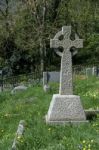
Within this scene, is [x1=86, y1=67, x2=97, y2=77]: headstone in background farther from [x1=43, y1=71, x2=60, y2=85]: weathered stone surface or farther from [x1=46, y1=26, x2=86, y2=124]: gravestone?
[x1=46, y1=26, x2=86, y2=124]: gravestone

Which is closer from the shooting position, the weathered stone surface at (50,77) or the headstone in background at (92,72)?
the weathered stone surface at (50,77)

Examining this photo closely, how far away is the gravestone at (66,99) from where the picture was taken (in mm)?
10477

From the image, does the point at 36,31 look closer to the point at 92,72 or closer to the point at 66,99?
the point at 92,72

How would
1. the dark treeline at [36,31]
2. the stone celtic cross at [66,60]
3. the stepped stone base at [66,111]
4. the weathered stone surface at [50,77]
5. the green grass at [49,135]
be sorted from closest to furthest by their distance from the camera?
the green grass at [49,135] < the stepped stone base at [66,111] < the stone celtic cross at [66,60] < the weathered stone surface at [50,77] < the dark treeline at [36,31]

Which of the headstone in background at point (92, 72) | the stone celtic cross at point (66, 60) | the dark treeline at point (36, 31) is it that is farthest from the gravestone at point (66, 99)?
the dark treeline at point (36, 31)

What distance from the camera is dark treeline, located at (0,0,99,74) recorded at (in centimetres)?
3684

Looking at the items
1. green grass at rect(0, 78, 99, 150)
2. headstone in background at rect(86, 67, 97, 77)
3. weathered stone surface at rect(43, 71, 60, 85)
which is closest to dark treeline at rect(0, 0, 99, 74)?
headstone in background at rect(86, 67, 97, 77)

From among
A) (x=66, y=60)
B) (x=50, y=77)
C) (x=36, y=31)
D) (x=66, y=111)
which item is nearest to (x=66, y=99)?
(x=66, y=111)

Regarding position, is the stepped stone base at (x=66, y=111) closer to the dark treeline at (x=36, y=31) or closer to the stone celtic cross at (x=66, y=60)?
the stone celtic cross at (x=66, y=60)

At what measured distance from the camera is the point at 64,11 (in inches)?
1671

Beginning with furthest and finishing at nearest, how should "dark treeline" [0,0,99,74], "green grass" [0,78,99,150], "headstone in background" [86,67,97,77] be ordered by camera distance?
1. "dark treeline" [0,0,99,74]
2. "headstone in background" [86,67,97,77]
3. "green grass" [0,78,99,150]

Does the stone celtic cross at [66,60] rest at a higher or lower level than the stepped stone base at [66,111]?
higher

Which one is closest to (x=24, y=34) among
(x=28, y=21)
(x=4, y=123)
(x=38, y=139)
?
(x=28, y=21)

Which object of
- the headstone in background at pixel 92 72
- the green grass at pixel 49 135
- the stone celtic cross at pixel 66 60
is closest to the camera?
the green grass at pixel 49 135
